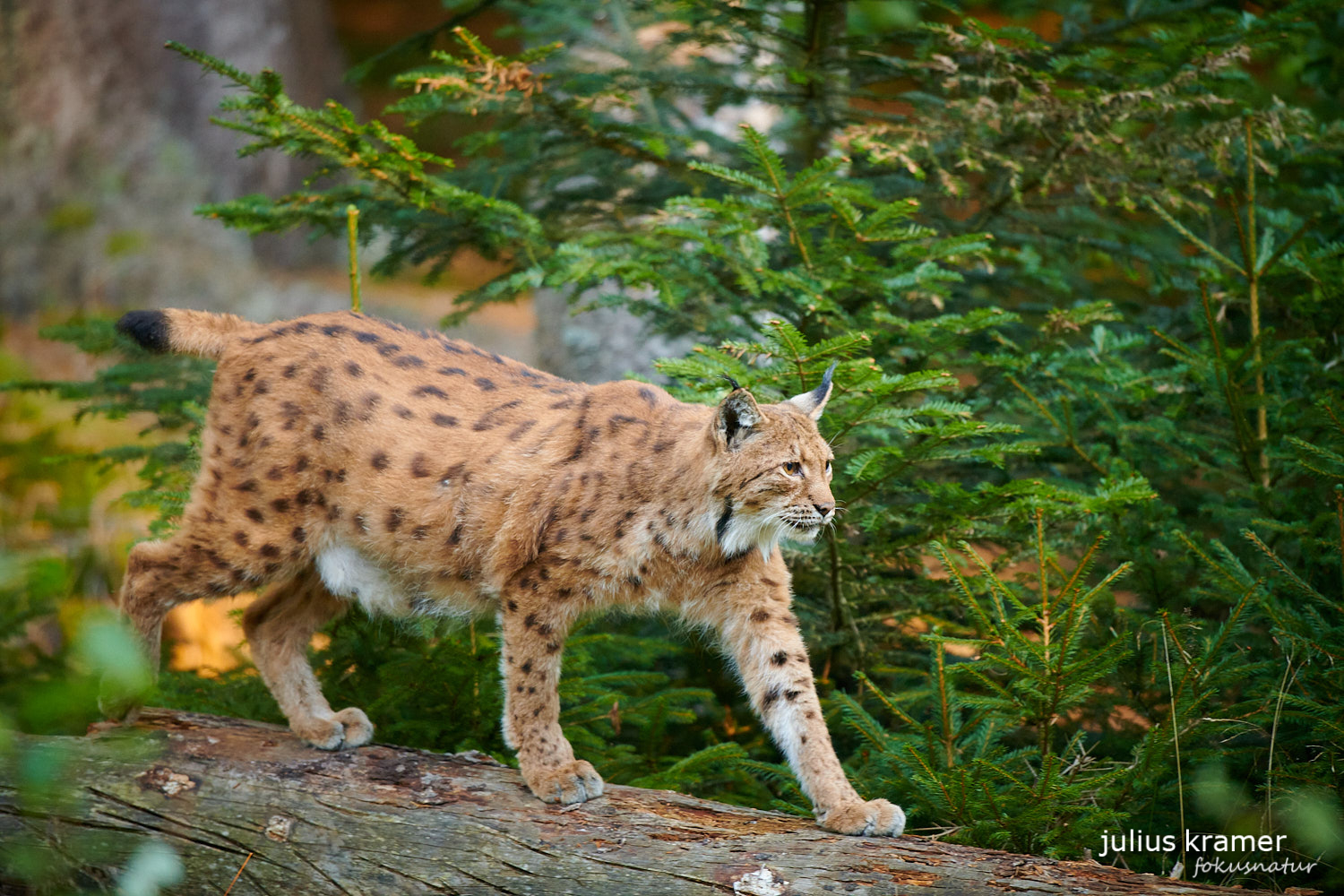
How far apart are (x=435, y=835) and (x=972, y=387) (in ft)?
10.6

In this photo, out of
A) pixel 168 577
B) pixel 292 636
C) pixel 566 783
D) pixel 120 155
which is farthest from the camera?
pixel 120 155

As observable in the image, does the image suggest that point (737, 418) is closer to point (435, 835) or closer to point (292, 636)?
point (435, 835)

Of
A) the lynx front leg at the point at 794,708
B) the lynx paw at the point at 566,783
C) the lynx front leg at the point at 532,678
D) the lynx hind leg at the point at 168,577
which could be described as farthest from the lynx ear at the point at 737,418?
the lynx hind leg at the point at 168,577

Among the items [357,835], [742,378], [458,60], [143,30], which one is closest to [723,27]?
[458,60]

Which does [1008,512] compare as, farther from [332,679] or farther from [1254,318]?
[332,679]

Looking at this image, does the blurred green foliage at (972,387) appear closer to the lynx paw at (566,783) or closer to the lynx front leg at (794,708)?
the lynx front leg at (794,708)

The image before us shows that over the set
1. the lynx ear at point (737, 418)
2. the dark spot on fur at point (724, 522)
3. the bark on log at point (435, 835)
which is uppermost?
the lynx ear at point (737, 418)

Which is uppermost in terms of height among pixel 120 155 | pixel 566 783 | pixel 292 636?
pixel 120 155

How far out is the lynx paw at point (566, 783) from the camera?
3715mm

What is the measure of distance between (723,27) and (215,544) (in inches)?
149

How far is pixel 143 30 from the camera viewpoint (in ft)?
41.1

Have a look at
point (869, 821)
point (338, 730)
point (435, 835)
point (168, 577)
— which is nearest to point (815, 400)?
point (869, 821)

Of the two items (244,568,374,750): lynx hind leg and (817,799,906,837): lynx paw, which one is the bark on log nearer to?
(817,799,906,837): lynx paw

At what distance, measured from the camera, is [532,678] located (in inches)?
156
